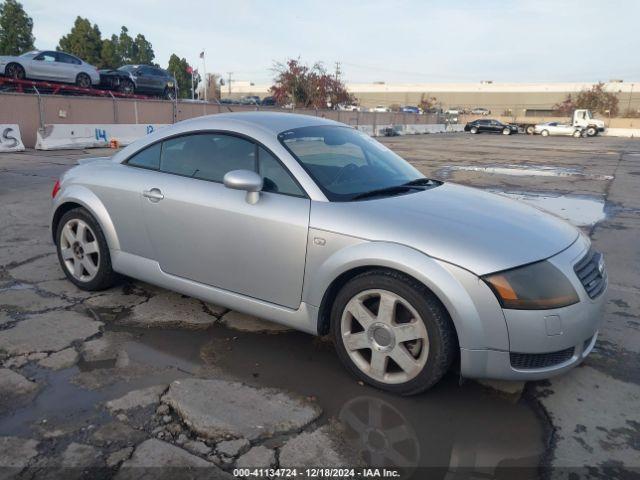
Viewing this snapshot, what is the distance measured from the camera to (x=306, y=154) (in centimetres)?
346

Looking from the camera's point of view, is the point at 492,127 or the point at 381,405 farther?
the point at 492,127

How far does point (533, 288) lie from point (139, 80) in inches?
1015

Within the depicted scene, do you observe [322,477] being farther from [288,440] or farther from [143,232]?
[143,232]

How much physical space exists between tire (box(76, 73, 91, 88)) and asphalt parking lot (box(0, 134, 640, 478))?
65.5 feet

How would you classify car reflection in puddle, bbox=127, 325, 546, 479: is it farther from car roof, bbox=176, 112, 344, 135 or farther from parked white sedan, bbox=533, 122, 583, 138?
parked white sedan, bbox=533, 122, 583, 138

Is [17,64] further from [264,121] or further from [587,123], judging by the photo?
[587,123]

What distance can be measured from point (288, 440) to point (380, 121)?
124 feet

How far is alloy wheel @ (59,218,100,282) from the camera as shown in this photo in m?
4.25

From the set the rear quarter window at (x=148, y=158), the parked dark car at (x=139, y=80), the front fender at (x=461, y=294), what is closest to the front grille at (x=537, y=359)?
the front fender at (x=461, y=294)

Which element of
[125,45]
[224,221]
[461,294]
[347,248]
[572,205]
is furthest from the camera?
[125,45]

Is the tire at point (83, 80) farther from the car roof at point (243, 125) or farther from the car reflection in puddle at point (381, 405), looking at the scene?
the car reflection in puddle at point (381, 405)

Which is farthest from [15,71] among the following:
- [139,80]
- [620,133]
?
[620,133]

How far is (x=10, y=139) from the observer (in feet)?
50.7

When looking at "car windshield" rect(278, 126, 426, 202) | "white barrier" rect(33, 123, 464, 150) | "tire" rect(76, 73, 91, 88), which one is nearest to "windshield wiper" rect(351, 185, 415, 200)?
"car windshield" rect(278, 126, 426, 202)
